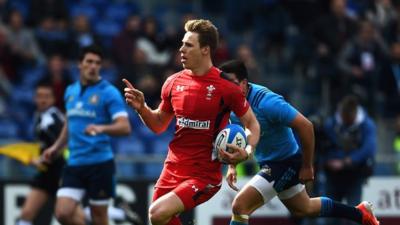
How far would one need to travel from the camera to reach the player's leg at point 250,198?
10742mm

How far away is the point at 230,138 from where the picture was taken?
983cm

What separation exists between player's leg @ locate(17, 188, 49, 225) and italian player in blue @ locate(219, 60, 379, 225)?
348 cm

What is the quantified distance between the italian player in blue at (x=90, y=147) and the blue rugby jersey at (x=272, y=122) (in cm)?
196

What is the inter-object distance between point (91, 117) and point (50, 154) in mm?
787

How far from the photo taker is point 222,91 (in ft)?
33.0

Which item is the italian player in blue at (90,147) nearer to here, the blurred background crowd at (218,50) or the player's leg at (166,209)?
the player's leg at (166,209)

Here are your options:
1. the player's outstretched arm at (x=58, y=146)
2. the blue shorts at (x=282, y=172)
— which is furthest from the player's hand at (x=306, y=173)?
the player's outstretched arm at (x=58, y=146)

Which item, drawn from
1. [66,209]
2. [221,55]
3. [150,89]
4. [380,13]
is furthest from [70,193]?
[380,13]

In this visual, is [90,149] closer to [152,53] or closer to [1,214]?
[1,214]

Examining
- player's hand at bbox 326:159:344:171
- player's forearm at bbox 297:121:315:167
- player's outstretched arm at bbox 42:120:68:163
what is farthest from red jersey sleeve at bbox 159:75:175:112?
player's hand at bbox 326:159:344:171

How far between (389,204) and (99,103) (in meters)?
4.87

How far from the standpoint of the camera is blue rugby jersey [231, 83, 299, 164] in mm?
10719

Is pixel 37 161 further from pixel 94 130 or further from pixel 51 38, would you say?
pixel 51 38

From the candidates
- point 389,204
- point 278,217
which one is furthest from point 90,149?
point 389,204
